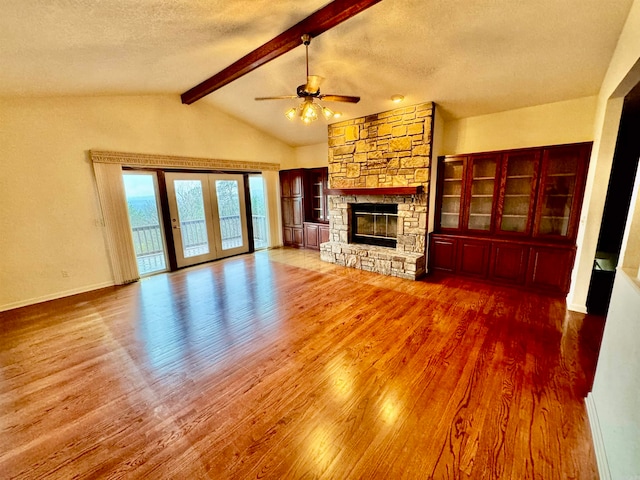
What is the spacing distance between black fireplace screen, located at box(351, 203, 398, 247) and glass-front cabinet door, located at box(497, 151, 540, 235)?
1.66m

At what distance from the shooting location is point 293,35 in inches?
110

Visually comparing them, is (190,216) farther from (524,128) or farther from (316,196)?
(524,128)

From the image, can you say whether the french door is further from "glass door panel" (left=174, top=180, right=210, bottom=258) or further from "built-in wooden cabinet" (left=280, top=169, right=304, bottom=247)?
"built-in wooden cabinet" (left=280, top=169, right=304, bottom=247)

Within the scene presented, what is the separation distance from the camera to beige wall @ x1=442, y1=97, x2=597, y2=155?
3.58 metres

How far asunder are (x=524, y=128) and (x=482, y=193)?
107cm

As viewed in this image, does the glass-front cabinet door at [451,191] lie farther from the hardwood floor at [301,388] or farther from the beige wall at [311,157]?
the beige wall at [311,157]

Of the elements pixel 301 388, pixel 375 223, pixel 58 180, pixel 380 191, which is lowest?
pixel 301 388

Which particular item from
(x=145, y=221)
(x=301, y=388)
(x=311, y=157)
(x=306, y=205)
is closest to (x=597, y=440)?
(x=301, y=388)

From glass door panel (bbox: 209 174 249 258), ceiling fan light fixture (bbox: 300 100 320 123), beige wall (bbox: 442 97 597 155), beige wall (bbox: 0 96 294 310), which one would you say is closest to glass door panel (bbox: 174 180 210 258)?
glass door panel (bbox: 209 174 249 258)

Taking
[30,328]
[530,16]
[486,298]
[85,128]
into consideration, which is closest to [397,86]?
[530,16]

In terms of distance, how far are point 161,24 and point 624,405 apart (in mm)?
4338

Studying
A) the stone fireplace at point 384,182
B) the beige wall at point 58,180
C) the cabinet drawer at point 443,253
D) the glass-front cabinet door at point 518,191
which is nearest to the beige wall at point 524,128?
the glass-front cabinet door at point 518,191

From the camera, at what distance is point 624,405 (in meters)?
1.32

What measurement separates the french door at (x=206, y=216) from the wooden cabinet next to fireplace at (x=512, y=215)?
14.1 feet
